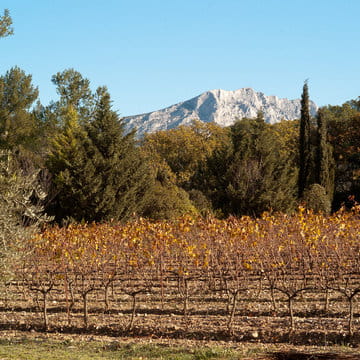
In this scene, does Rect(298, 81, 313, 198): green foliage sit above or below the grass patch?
above

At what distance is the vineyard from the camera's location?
25.3 ft

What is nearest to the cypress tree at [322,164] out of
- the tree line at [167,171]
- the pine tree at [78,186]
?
the tree line at [167,171]

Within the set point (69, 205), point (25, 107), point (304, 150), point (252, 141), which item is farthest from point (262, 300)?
point (25, 107)

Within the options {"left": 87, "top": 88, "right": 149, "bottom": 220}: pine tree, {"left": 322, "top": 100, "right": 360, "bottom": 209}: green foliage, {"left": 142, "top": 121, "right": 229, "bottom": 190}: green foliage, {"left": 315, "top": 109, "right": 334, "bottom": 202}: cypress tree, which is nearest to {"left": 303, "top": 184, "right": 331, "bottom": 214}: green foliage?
{"left": 315, "top": 109, "right": 334, "bottom": 202}: cypress tree

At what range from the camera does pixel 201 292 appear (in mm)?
10766

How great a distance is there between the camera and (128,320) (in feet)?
27.7

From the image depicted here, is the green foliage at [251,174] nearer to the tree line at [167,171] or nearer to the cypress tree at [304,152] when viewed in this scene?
the tree line at [167,171]

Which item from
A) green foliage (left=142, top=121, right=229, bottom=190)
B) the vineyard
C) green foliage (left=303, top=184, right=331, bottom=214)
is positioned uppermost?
green foliage (left=142, top=121, right=229, bottom=190)

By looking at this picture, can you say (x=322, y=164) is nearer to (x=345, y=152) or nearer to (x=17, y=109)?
(x=345, y=152)

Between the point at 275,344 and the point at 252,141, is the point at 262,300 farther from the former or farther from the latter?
the point at 252,141

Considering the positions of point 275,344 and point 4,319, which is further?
point 4,319

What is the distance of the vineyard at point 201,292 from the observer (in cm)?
772

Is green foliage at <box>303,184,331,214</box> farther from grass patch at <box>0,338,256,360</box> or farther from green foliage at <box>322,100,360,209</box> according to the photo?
grass patch at <box>0,338,256,360</box>

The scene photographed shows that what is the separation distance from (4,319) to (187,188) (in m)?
26.6
